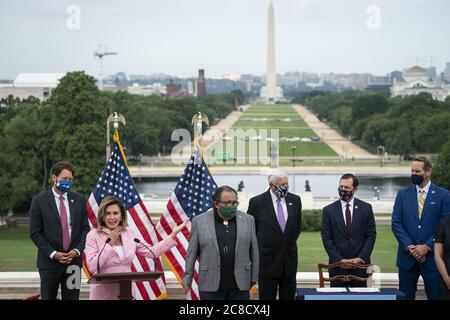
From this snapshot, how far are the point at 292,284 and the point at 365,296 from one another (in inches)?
90.8

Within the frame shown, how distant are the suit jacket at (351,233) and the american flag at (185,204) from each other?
212 centimetres

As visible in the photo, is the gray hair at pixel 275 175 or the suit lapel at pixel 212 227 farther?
the gray hair at pixel 275 175

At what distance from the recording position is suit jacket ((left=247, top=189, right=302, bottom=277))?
10406mm

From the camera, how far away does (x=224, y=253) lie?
30.0 ft

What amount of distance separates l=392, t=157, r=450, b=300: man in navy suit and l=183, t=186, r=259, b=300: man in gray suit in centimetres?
229

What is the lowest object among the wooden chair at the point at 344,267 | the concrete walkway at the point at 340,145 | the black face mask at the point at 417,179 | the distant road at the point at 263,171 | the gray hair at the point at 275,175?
the concrete walkway at the point at 340,145

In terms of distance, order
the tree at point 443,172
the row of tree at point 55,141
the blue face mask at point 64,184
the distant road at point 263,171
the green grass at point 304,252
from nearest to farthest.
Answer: the blue face mask at point 64,184, the green grass at point 304,252, the row of tree at point 55,141, the tree at point 443,172, the distant road at point 263,171

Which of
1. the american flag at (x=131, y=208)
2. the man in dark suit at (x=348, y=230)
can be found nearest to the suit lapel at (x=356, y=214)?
the man in dark suit at (x=348, y=230)

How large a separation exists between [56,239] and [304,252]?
16579 mm

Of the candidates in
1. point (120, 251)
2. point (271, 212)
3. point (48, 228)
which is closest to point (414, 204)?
point (271, 212)

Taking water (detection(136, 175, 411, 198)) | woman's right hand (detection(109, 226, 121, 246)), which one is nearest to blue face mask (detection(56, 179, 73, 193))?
woman's right hand (detection(109, 226, 121, 246))

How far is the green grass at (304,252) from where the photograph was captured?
72.5 feet

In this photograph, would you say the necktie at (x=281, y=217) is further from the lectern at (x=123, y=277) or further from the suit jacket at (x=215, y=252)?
the lectern at (x=123, y=277)

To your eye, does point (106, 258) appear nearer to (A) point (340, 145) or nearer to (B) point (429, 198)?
(B) point (429, 198)
